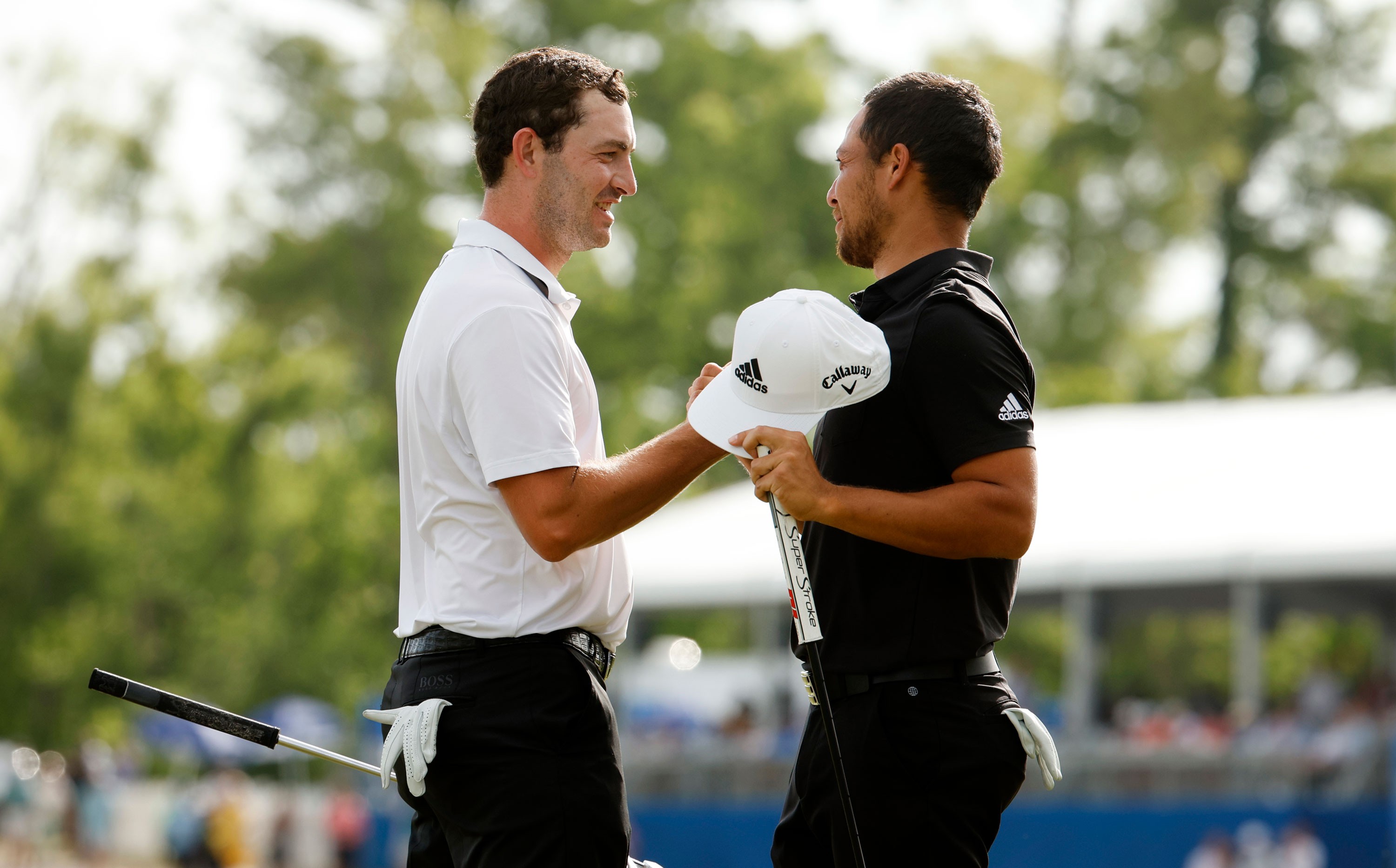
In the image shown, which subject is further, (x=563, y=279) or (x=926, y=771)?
(x=563, y=279)

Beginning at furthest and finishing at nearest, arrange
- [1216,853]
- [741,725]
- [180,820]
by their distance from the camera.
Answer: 1. [180,820]
2. [741,725]
3. [1216,853]

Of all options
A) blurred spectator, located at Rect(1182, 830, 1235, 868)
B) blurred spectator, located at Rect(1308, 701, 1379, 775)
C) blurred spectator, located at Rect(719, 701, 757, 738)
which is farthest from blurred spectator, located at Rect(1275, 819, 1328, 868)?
blurred spectator, located at Rect(719, 701, 757, 738)

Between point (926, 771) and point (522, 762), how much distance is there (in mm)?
849

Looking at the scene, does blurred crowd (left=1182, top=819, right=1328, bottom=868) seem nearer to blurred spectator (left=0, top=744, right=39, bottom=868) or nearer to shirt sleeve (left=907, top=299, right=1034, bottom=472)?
shirt sleeve (left=907, top=299, right=1034, bottom=472)

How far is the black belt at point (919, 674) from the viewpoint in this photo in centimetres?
339

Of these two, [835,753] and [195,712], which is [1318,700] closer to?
[835,753]

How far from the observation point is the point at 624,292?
28.6 metres

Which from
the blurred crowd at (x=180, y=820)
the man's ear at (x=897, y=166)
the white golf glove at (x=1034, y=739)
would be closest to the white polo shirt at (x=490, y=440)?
the man's ear at (x=897, y=166)

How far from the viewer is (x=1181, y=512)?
1542 cm

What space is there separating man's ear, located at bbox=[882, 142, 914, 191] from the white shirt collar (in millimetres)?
747

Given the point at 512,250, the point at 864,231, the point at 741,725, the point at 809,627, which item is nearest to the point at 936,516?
the point at 809,627

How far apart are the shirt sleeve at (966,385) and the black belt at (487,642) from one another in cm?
89

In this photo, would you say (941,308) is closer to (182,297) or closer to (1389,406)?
(1389,406)

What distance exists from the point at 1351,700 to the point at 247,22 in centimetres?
2656
